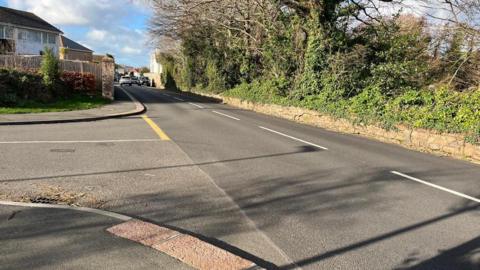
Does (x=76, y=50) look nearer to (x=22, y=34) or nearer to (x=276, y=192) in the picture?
(x=22, y=34)

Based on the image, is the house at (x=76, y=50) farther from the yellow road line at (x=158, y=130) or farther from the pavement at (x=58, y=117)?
the yellow road line at (x=158, y=130)

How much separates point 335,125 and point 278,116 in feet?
19.0

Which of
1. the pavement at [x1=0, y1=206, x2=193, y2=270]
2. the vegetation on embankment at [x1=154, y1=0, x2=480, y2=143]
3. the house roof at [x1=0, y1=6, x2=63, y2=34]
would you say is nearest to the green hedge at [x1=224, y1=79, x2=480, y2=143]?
the vegetation on embankment at [x1=154, y1=0, x2=480, y2=143]

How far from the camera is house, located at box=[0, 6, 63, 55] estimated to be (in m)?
53.7

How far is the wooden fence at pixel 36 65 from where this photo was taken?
72.9ft

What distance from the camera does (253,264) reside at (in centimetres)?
420

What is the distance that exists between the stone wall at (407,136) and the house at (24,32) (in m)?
41.8

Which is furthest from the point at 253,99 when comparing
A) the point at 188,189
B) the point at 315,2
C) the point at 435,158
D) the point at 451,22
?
the point at 188,189

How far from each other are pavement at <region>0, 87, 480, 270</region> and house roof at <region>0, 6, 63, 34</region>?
50026 mm

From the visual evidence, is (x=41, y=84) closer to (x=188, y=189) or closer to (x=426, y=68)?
(x=188, y=189)

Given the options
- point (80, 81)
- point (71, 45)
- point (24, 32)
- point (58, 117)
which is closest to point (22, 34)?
point (24, 32)

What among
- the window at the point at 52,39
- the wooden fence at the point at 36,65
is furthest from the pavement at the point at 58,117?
the window at the point at 52,39

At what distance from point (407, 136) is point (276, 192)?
9.06 meters

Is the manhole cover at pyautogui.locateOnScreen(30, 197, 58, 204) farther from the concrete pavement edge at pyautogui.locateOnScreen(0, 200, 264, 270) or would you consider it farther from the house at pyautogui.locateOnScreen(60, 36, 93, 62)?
the house at pyautogui.locateOnScreen(60, 36, 93, 62)
